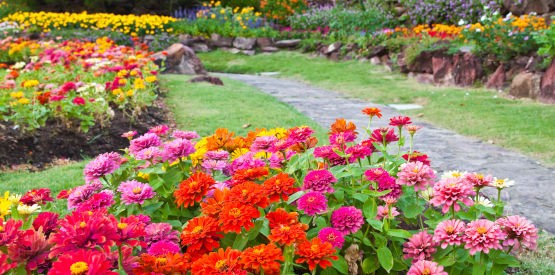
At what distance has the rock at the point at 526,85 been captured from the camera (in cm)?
700

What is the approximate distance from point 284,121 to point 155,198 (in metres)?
3.77

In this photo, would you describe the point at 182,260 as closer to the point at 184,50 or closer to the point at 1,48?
the point at 184,50

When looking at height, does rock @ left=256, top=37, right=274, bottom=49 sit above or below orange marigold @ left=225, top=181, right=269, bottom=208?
below

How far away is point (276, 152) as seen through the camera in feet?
7.64

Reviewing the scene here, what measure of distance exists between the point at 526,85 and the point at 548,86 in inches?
14.1

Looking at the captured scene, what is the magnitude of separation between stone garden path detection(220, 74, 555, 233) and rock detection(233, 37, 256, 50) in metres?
6.13

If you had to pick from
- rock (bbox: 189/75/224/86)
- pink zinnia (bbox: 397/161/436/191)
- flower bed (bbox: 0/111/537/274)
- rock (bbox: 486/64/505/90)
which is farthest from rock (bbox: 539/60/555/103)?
pink zinnia (bbox: 397/161/436/191)

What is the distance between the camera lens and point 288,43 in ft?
45.6

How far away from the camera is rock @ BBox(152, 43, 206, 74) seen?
34.0 ft

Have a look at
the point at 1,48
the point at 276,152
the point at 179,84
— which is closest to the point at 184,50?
the point at 179,84

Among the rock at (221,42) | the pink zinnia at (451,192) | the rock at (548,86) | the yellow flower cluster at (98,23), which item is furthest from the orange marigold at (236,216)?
the rock at (221,42)

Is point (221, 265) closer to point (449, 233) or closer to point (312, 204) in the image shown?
point (312, 204)

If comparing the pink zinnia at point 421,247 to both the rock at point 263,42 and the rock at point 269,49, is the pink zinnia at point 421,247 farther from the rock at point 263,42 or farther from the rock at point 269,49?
the rock at point 263,42

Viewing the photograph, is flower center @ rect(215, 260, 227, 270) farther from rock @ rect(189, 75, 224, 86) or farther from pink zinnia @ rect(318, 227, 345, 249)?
rock @ rect(189, 75, 224, 86)
